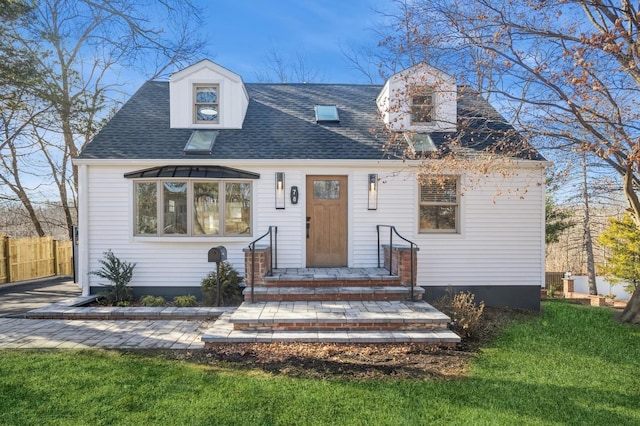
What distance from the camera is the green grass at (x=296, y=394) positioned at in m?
3.19

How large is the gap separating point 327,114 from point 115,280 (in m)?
6.45

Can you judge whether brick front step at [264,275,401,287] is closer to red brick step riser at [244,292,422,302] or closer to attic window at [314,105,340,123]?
red brick step riser at [244,292,422,302]

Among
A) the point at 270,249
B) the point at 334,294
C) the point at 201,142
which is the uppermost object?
the point at 201,142

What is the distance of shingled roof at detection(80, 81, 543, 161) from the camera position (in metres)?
7.95

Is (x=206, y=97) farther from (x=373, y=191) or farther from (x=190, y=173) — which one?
(x=373, y=191)

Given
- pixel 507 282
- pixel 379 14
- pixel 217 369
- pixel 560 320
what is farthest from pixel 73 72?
pixel 560 320

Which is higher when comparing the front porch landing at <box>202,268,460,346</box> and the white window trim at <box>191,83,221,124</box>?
the white window trim at <box>191,83,221,124</box>

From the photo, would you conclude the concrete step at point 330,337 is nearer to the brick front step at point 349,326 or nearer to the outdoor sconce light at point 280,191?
the brick front step at point 349,326

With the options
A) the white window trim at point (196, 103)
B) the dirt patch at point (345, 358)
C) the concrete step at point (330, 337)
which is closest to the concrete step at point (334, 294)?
the concrete step at point (330, 337)

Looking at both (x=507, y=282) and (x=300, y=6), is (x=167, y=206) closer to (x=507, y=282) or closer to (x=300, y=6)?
(x=300, y=6)

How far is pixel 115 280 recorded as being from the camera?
24.7 ft

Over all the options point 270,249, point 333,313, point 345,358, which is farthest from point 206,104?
point 345,358

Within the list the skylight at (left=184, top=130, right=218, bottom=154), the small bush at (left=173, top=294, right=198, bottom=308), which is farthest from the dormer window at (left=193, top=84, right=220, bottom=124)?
the small bush at (left=173, top=294, right=198, bottom=308)

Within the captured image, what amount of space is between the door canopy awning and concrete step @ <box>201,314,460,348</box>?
12.0 feet
